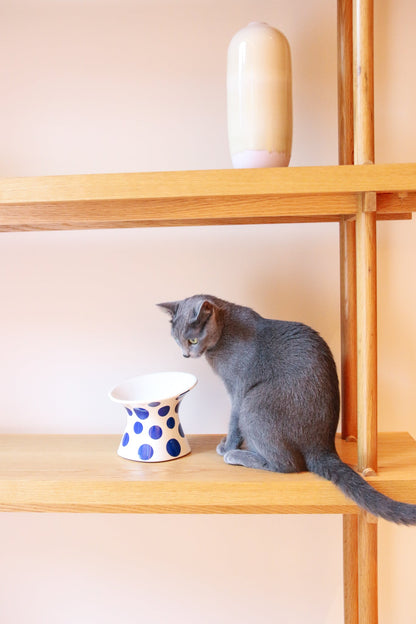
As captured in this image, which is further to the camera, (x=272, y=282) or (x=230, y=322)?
(x=272, y=282)

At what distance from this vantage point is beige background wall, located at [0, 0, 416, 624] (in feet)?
3.42

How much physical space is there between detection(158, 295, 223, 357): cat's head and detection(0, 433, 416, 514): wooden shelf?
173 mm

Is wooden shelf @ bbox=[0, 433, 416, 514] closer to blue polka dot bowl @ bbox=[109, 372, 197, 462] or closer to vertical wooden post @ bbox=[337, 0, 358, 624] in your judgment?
blue polka dot bowl @ bbox=[109, 372, 197, 462]

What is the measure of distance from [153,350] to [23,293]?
261 millimetres

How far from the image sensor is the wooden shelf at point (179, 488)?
30.5 inches

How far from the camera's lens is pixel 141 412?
0.89m

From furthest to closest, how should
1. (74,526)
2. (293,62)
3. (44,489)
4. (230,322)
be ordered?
(74,526)
(293,62)
(230,322)
(44,489)

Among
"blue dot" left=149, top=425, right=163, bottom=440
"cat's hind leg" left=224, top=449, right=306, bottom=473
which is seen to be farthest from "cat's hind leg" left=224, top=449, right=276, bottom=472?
"blue dot" left=149, top=425, right=163, bottom=440

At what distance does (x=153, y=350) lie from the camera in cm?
110

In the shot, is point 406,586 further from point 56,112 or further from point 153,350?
point 56,112

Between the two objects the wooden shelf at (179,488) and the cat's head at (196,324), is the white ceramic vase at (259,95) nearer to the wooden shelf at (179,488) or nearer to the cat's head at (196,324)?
the cat's head at (196,324)

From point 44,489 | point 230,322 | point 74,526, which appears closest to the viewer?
point 44,489

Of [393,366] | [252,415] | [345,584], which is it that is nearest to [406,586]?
[345,584]

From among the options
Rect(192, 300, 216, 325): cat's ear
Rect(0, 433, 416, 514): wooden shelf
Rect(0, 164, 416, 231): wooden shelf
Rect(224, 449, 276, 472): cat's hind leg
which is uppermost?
Rect(0, 164, 416, 231): wooden shelf
